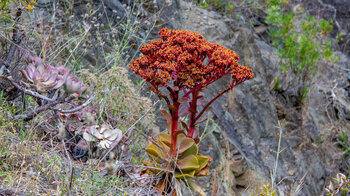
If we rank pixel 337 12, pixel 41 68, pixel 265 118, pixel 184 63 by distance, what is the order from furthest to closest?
pixel 337 12 → pixel 265 118 → pixel 41 68 → pixel 184 63

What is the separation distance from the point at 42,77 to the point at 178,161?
3.03 ft

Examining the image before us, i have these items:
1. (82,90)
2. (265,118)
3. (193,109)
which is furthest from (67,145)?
(265,118)

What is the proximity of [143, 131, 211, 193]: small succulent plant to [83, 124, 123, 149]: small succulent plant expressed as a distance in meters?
0.24

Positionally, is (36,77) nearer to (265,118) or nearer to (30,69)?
(30,69)

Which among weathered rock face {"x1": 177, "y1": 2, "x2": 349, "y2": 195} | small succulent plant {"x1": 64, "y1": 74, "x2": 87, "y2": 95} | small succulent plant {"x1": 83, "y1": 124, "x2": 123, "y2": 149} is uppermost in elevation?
small succulent plant {"x1": 64, "y1": 74, "x2": 87, "y2": 95}

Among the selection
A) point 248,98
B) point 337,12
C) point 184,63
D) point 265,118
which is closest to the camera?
point 184,63

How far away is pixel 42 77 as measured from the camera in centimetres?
201

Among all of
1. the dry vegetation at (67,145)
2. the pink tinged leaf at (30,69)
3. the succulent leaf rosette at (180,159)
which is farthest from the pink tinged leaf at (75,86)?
the succulent leaf rosette at (180,159)

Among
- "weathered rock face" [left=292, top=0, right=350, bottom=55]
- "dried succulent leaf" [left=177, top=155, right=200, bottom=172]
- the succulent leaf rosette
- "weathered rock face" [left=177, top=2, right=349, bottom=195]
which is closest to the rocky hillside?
"weathered rock face" [left=177, top=2, right=349, bottom=195]

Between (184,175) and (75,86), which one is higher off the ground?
(75,86)

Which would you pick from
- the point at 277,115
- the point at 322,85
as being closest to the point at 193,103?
the point at 277,115

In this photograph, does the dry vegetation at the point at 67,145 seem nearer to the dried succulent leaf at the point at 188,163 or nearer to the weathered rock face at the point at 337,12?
the dried succulent leaf at the point at 188,163

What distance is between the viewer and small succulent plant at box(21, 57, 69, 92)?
199cm

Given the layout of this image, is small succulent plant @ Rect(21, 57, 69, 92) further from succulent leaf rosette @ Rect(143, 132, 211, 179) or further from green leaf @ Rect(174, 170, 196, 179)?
green leaf @ Rect(174, 170, 196, 179)
